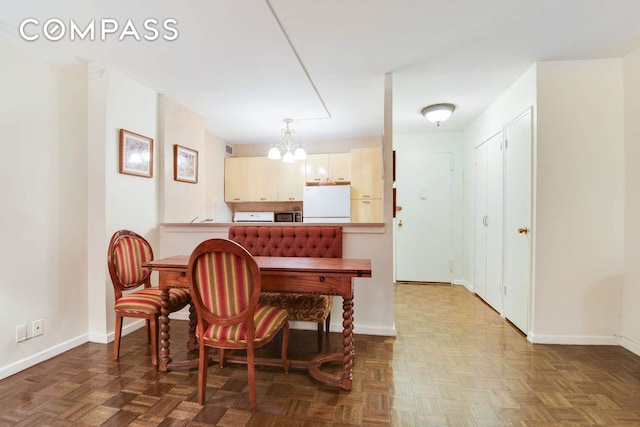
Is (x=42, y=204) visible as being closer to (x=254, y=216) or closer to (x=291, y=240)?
(x=291, y=240)

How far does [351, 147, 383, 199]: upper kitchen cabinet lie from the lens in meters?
4.77

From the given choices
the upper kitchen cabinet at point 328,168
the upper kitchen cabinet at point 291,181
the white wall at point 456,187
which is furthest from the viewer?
the upper kitchen cabinet at point 291,181

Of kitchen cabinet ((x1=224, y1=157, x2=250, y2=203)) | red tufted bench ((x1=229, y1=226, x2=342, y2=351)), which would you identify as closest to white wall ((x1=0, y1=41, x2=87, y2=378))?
red tufted bench ((x1=229, y1=226, x2=342, y2=351))

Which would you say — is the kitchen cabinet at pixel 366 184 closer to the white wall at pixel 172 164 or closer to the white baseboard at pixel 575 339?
the white wall at pixel 172 164

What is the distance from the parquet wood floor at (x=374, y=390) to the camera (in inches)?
65.1

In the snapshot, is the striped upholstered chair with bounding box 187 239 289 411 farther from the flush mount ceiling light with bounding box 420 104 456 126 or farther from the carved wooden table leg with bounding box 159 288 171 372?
the flush mount ceiling light with bounding box 420 104 456 126

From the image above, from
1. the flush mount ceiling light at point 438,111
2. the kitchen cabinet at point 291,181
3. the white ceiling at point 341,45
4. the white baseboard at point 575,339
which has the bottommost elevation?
the white baseboard at point 575,339

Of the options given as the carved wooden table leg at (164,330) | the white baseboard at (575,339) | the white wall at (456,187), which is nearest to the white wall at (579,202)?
the white baseboard at (575,339)

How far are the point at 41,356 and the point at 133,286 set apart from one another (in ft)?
2.45

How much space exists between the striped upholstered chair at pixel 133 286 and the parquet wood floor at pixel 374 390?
0.29 m

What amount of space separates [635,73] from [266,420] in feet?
12.0

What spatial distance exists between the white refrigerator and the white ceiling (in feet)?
4.95

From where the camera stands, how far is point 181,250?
3250 millimetres

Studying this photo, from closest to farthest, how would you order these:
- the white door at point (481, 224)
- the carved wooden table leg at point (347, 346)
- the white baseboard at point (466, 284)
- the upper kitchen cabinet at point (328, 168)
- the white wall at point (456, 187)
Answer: the carved wooden table leg at point (347, 346), the white door at point (481, 224), the white baseboard at point (466, 284), the white wall at point (456, 187), the upper kitchen cabinet at point (328, 168)
